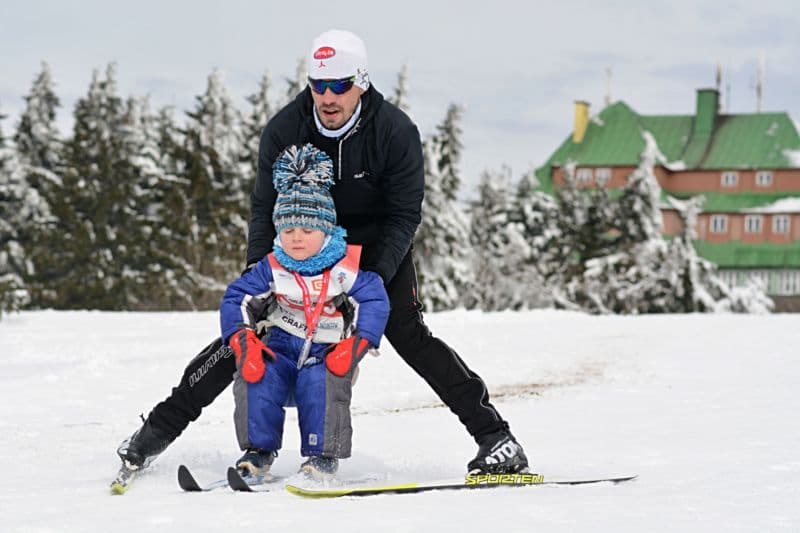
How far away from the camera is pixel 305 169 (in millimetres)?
4496

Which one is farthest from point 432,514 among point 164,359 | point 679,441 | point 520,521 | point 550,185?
point 550,185

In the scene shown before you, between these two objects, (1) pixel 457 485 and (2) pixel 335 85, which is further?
(2) pixel 335 85

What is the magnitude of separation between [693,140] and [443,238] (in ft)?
97.2

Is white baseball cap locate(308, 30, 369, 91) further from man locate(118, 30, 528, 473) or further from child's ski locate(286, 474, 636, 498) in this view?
child's ski locate(286, 474, 636, 498)

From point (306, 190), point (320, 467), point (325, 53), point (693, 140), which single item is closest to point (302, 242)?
point (306, 190)

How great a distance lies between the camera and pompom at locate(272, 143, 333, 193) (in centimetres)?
449

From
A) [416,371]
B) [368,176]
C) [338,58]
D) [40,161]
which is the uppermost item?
[40,161]

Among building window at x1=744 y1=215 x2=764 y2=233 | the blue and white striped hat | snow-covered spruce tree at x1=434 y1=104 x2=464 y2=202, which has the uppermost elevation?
snow-covered spruce tree at x1=434 y1=104 x2=464 y2=202

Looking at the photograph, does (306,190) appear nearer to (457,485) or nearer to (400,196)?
(400,196)

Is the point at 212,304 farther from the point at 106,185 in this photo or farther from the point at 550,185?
the point at 550,185

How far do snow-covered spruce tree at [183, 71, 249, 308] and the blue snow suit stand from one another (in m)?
41.5

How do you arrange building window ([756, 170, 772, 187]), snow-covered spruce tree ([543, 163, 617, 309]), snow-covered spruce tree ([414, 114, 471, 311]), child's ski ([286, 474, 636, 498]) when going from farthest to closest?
building window ([756, 170, 772, 187]), snow-covered spruce tree ([543, 163, 617, 309]), snow-covered spruce tree ([414, 114, 471, 311]), child's ski ([286, 474, 636, 498])

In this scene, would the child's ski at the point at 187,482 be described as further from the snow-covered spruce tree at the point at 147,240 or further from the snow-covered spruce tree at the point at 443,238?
the snow-covered spruce tree at the point at 147,240

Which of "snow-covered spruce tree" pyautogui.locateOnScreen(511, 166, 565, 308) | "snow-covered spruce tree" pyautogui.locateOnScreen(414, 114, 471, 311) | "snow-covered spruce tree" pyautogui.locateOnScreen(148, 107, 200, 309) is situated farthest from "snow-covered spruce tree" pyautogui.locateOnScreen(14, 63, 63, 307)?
"snow-covered spruce tree" pyautogui.locateOnScreen(511, 166, 565, 308)
